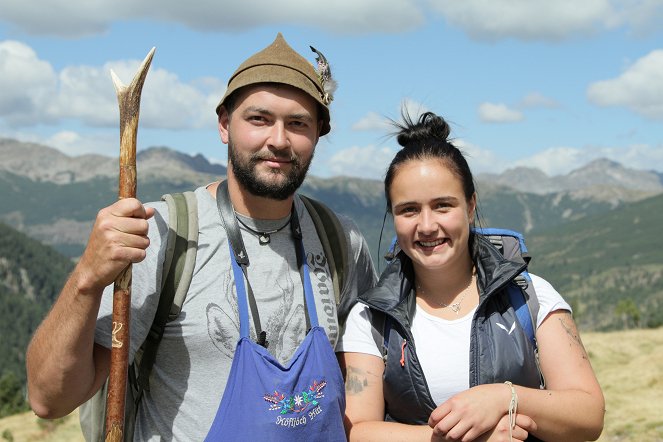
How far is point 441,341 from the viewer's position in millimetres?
4473

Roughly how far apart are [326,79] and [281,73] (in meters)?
0.51

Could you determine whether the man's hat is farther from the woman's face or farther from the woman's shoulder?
the woman's shoulder

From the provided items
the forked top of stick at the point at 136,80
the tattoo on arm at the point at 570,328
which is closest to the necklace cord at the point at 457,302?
the tattoo on arm at the point at 570,328

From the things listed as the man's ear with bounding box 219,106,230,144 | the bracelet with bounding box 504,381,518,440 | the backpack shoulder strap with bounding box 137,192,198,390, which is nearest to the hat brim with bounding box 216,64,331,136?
the man's ear with bounding box 219,106,230,144

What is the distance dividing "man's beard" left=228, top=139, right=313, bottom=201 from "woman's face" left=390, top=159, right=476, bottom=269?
28.8 inches

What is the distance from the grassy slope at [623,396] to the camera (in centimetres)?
2105

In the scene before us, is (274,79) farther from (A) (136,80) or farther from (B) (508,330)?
(B) (508,330)

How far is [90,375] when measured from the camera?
410cm

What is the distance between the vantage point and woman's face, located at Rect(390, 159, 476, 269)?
4.50 m

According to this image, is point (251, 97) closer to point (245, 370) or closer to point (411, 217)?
point (411, 217)

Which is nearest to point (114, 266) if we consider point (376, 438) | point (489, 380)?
point (376, 438)

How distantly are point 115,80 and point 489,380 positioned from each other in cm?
289

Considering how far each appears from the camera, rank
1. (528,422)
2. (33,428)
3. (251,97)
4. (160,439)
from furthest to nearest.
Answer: (33,428)
(251,97)
(160,439)
(528,422)

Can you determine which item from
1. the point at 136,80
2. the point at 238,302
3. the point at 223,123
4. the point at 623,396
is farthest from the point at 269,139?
the point at 623,396
